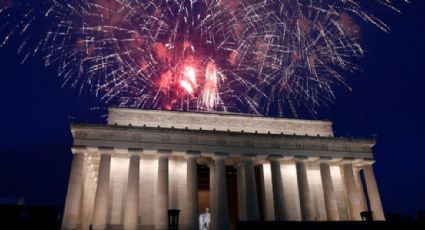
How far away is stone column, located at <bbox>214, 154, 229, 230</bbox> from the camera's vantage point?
40.4 metres

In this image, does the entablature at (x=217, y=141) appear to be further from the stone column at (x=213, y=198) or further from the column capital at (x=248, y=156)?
the stone column at (x=213, y=198)

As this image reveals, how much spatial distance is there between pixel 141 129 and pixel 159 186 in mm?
6751

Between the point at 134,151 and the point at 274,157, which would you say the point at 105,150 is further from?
the point at 274,157

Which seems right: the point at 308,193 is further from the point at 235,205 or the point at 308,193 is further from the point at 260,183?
the point at 235,205

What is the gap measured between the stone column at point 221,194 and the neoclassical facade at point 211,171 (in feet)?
0.36

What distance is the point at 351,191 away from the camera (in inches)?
1778

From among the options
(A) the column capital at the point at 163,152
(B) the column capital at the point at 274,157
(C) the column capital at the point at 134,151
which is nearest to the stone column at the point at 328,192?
(B) the column capital at the point at 274,157

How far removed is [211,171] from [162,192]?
24.0ft

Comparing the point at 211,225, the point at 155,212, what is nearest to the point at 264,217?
the point at 211,225

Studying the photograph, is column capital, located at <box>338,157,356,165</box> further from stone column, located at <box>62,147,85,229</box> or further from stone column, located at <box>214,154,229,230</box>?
stone column, located at <box>62,147,85,229</box>

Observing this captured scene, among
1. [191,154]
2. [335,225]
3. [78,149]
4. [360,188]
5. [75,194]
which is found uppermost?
[191,154]

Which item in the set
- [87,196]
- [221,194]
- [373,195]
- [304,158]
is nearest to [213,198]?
[221,194]

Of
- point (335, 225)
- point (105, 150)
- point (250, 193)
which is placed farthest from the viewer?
point (250, 193)

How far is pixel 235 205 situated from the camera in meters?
48.5
